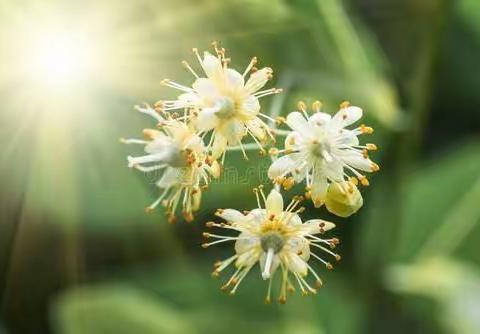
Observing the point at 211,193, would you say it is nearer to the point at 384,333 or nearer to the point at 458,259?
the point at 384,333

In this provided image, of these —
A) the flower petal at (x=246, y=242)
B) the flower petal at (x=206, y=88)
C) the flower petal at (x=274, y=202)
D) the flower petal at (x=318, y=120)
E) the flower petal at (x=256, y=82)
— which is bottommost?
the flower petal at (x=246, y=242)

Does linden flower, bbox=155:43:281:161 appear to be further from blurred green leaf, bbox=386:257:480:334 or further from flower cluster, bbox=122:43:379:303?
blurred green leaf, bbox=386:257:480:334

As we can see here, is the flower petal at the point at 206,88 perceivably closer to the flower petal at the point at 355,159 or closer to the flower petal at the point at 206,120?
the flower petal at the point at 206,120

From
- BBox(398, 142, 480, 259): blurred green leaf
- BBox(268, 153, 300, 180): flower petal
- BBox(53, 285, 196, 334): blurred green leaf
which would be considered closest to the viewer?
BBox(268, 153, 300, 180): flower petal

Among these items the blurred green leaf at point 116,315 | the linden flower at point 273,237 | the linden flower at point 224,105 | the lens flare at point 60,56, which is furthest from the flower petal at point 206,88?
the blurred green leaf at point 116,315

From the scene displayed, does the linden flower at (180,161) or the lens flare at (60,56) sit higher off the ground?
the lens flare at (60,56)

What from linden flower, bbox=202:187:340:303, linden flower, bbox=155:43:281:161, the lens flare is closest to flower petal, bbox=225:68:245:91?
linden flower, bbox=155:43:281:161
